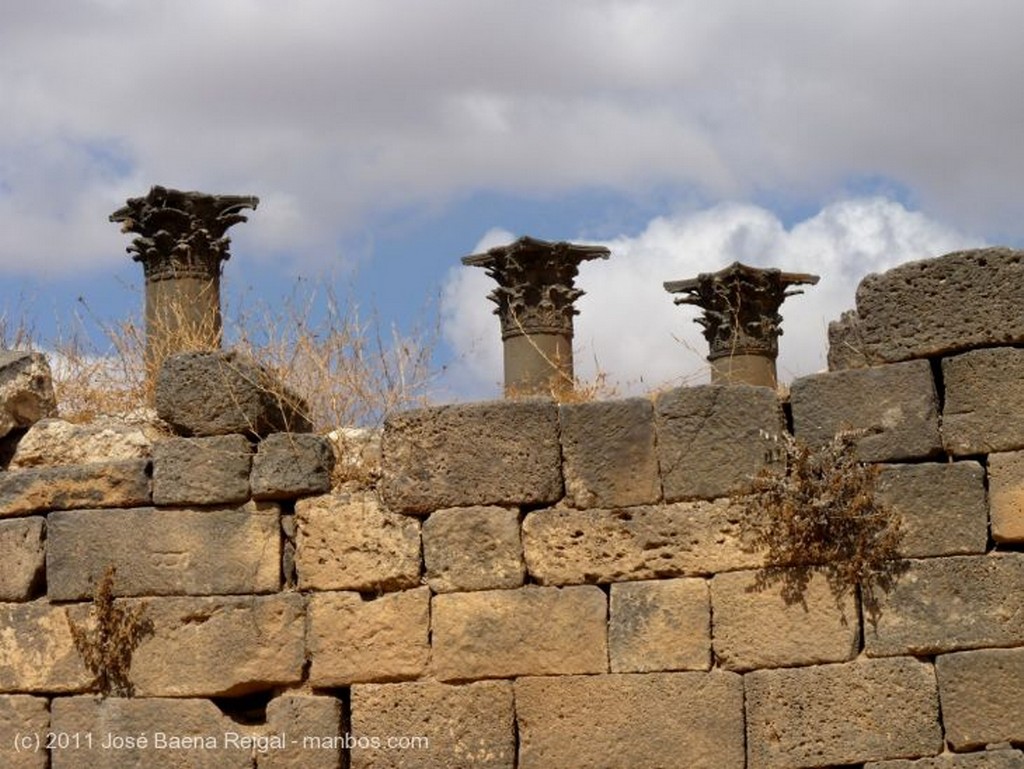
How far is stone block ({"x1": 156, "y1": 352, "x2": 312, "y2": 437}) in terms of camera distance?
7.36 metres

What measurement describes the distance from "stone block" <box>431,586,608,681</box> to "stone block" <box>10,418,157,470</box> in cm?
189

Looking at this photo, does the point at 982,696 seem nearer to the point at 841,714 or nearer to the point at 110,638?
the point at 841,714

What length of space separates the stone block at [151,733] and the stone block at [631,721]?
1404 millimetres

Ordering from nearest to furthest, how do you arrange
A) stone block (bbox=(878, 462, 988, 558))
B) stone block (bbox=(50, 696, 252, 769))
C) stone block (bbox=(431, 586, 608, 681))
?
stone block (bbox=(878, 462, 988, 558)) → stone block (bbox=(431, 586, 608, 681)) → stone block (bbox=(50, 696, 252, 769))

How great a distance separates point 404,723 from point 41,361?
2.92m

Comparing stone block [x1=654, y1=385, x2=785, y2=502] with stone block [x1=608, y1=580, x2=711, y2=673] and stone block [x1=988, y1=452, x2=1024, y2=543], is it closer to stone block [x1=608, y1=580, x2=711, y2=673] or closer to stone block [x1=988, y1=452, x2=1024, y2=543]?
stone block [x1=608, y1=580, x2=711, y2=673]

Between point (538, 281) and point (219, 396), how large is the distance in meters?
7.90

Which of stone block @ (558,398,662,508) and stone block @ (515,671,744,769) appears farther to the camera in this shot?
stone block @ (558,398,662,508)

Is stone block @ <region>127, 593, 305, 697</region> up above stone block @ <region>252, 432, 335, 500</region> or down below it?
below

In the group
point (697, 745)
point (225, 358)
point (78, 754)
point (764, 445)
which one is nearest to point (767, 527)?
point (764, 445)

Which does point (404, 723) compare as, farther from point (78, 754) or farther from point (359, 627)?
point (78, 754)

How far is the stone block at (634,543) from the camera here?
6.65m

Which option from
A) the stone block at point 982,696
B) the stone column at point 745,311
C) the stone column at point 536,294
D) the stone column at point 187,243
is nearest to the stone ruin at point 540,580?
the stone block at point 982,696

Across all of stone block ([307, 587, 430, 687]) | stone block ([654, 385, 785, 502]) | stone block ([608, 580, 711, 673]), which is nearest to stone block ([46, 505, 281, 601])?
stone block ([307, 587, 430, 687])
